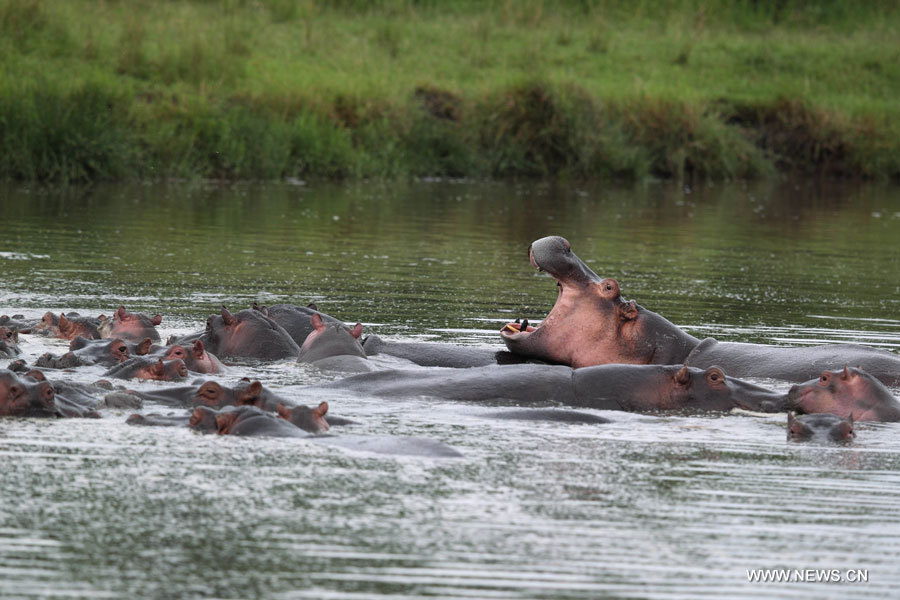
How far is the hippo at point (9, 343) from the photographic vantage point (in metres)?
7.04

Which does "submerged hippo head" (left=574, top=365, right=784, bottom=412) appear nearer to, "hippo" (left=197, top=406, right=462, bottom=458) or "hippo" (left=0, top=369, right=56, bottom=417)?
"hippo" (left=197, top=406, right=462, bottom=458)

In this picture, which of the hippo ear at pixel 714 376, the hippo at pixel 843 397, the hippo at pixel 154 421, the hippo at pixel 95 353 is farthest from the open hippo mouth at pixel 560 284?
the hippo at pixel 154 421

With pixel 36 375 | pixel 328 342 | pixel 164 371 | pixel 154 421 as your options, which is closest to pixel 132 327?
pixel 328 342

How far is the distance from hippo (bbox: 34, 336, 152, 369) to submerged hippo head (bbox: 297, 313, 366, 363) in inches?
30.7

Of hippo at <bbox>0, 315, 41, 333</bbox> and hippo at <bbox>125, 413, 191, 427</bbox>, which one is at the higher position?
hippo at <bbox>125, 413, 191, 427</bbox>

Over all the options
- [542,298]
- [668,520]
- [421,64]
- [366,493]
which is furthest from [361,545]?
[421,64]

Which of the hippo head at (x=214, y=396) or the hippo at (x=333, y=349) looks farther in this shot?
the hippo at (x=333, y=349)

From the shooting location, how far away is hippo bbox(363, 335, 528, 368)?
743 centimetres

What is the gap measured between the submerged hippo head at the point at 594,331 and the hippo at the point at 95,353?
6.05 ft

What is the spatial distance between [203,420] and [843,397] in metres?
2.75

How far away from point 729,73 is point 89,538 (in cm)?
2541

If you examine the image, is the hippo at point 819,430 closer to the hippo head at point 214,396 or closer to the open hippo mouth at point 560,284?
the open hippo mouth at point 560,284

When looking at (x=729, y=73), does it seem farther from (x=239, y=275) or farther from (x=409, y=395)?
(x=409, y=395)

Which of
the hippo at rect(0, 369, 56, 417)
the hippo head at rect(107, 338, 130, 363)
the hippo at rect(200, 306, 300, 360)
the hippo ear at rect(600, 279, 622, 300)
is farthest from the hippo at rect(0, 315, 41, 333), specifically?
the hippo ear at rect(600, 279, 622, 300)
